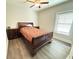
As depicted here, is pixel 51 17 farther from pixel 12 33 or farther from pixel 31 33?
pixel 12 33

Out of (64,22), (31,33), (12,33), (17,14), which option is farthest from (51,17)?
(12,33)

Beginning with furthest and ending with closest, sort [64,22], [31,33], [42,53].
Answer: [64,22] → [31,33] → [42,53]

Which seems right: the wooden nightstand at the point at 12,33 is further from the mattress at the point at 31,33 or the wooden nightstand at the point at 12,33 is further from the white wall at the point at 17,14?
the mattress at the point at 31,33

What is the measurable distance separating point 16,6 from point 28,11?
1.16 metres

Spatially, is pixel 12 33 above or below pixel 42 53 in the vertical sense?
above

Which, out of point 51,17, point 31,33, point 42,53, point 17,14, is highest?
point 17,14

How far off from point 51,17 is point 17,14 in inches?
102

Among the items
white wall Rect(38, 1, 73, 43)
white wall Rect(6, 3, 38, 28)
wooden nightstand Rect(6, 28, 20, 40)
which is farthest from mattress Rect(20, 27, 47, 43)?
white wall Rect(6, 3, 38, 28)

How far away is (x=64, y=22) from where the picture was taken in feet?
18.1

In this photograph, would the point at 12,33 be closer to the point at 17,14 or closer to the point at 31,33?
the point at 17,14

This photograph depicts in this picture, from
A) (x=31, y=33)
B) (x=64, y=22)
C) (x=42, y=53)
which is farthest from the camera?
(x=64, y=22)

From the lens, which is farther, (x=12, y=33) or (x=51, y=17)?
(x=51, y=17)

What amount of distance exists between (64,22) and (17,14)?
11.4 feet

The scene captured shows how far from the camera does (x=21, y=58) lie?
2865 mm
